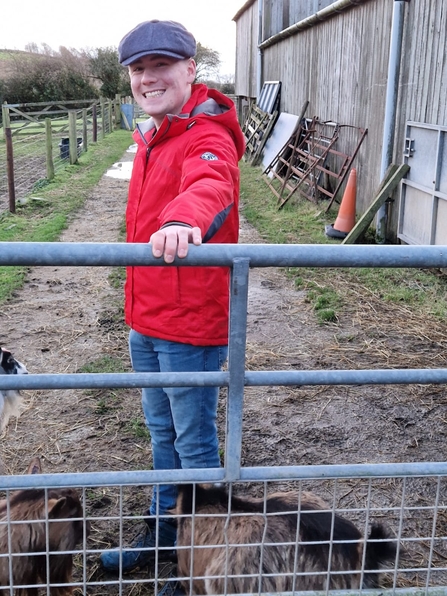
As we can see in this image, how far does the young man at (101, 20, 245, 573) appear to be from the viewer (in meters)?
2.18

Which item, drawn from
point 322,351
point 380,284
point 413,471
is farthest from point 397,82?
point 413,471

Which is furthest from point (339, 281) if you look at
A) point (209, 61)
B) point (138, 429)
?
point (209, 61)

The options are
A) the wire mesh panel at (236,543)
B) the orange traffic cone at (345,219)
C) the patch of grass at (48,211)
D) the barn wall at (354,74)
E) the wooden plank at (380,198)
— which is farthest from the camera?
the orange traffic cone at (345,219)

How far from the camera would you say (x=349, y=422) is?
3.93m

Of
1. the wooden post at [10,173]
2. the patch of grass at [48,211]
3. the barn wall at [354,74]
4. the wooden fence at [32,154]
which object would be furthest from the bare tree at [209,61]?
the wooden post at [10,173]

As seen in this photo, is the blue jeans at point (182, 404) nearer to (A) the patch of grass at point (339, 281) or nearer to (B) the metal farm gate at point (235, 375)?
(B) the metal farm gate at point (235, 375)

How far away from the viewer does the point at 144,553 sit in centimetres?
268

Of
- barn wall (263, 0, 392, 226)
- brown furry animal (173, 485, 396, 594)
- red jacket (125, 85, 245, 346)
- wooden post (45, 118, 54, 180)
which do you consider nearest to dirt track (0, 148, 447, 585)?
brown furry animal (173, 485, 396, 594)

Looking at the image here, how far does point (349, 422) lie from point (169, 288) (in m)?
2.11

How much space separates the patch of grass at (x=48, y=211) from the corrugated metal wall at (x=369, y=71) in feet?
14.3

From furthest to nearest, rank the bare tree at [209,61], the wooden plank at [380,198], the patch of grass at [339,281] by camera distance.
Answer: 1. the bare tree at [209,61]
2. the wooden plank at [380,198]
3. the patch of grass at [339,281]

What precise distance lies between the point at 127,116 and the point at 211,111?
32.6 meters

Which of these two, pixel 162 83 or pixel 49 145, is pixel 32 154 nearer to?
pixel 49 145

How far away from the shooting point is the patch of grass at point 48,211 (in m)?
6.80
